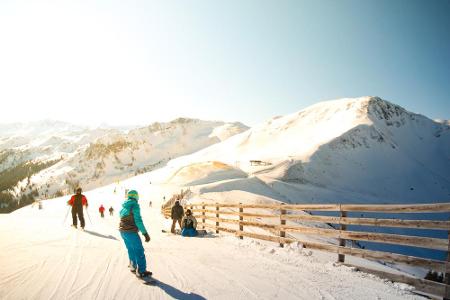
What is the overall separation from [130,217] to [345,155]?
296 ft

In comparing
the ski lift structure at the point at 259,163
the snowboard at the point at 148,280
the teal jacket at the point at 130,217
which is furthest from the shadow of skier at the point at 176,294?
the ski lift structure at the point at 259,163

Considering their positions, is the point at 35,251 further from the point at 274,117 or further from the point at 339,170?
the point at 274,117

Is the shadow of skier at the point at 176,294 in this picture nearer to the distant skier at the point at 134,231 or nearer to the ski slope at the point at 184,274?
the ski slope at the point at 184,274

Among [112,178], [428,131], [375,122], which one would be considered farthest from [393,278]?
[112,178]

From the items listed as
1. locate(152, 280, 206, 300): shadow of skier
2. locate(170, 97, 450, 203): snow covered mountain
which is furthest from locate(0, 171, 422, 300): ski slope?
locate(170, 97, 450, 203): snow covered mountain

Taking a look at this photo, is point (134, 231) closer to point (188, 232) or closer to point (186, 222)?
point (188, 232)

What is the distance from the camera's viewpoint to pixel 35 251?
9.02 meters

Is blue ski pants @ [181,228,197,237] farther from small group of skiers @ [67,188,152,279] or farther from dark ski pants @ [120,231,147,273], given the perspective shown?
dark ski pants @ [120,231,147,273]

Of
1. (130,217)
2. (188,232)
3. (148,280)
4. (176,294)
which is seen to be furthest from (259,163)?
(176,294)

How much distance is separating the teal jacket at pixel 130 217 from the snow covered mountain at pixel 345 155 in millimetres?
46894

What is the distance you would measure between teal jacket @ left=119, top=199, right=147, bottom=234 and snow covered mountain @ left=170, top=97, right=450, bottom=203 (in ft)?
154

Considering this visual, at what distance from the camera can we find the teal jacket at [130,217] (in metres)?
6.46

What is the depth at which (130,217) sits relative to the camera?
6570 millimetres

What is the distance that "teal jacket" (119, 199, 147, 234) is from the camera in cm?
646
